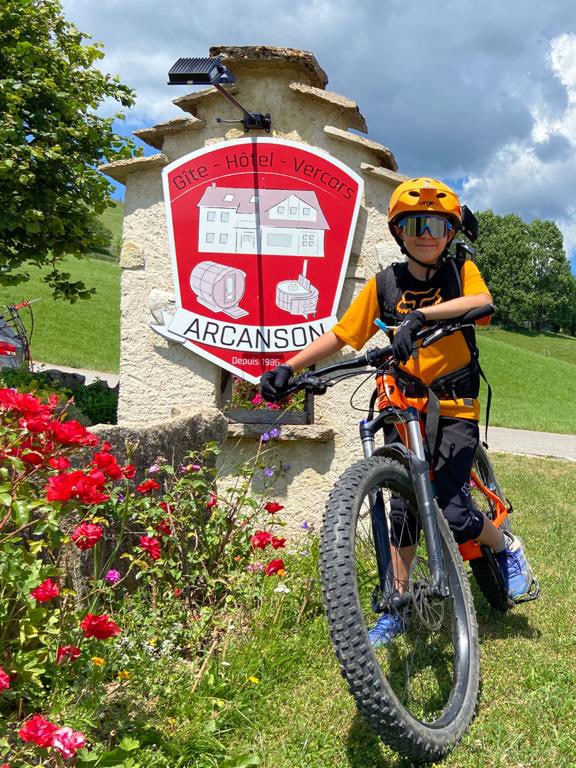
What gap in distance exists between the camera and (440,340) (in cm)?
291

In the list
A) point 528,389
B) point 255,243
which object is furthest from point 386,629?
point 528,389

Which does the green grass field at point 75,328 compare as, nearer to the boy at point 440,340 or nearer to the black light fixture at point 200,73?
the black light fixture at point 200,73

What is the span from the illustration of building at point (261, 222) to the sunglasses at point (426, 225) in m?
1.70

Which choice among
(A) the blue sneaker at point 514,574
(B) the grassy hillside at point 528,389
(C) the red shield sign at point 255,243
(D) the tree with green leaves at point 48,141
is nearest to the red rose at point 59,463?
(A) the blue sneaker at point 514,574

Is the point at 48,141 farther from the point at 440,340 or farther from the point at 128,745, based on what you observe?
the point at 128,745

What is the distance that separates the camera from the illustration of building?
14.5 ft

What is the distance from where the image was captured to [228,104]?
14.7 feet

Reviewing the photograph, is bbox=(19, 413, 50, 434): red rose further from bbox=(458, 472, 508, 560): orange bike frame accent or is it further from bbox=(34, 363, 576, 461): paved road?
bbox=(34, 363, 576, 461): paved road

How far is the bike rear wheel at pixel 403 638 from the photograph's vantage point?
6.31 feet

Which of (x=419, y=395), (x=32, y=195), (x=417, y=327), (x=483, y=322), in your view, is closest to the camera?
(x=417, y=327)

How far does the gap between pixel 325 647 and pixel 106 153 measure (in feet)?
28.7

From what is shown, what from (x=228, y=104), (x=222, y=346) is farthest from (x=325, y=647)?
(x=228, y=104)

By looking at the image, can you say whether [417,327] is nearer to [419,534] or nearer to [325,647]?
[419,534]

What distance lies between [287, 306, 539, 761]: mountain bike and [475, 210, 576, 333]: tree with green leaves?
2142 inches
